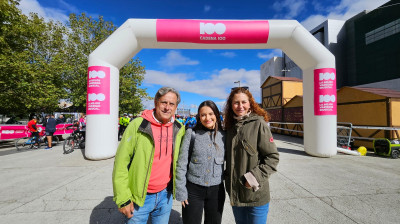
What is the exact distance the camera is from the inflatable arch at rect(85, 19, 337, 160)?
18.4 ft

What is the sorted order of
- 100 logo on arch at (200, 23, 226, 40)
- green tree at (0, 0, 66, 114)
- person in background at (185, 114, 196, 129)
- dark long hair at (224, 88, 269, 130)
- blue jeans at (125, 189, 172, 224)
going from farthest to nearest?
green tree at (0, 0, 66, 114) → 100 logo on arch at (200, 23, 226, 40) → person in background at (185, 114, 196, 129) → dark long hair at (224, 88, 269, 130) → blue jeans at (125, 189, 172, 224)

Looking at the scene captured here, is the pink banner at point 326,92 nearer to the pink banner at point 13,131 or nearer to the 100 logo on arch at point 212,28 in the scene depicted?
the 100 logo on arch at point 212,28

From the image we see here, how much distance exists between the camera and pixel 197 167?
1708 millimetres

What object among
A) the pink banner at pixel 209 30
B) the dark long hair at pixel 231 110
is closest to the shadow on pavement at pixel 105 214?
the dark long hair at pixel 231 110

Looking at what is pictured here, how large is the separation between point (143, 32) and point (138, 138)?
5308mm

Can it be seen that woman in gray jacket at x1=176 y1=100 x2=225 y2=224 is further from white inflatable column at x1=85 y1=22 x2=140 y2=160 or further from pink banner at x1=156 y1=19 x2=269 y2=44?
white inflatable column at x1=85 y1=22 x2=140 y2=160

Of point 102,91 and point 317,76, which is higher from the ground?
point 317,76

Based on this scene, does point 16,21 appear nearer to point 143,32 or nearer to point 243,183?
point 143,32

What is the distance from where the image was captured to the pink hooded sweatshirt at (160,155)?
1.67m

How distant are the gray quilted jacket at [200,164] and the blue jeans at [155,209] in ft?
0.64

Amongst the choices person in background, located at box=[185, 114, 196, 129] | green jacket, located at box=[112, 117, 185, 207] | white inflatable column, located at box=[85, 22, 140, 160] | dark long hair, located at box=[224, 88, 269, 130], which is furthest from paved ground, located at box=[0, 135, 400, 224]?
dark long hair, located at box=[224, 88, 269, 130]

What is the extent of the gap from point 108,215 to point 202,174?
2117 millimetres

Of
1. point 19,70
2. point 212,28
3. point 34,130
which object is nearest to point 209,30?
point 212,28

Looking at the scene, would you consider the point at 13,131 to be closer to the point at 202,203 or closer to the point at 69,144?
the point at 69,144
